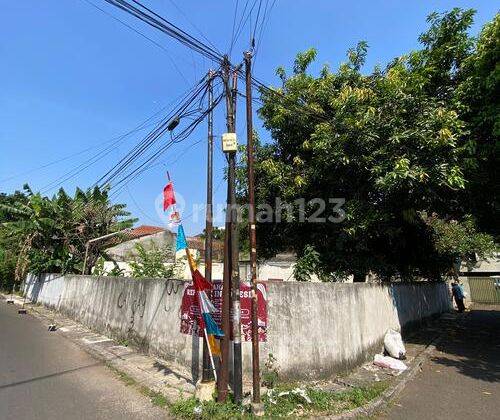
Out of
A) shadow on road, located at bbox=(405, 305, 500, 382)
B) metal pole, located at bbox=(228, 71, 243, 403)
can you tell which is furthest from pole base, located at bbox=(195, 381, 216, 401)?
shadow on road, located at bbox=(405, 305, 500, 382)

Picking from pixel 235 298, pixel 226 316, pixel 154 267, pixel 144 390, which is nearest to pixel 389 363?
pixel 226 316

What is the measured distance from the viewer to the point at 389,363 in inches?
347

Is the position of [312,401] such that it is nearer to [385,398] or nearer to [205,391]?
[385,398]

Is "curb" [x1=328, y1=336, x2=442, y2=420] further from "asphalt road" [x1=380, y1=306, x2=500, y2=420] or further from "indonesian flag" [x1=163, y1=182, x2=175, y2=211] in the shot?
"indonesian flag" [x1=163, y1=182, x2=175, y2=211]

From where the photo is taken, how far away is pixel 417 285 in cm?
1623

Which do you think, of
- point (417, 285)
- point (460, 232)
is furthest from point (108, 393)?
point (460, 232)

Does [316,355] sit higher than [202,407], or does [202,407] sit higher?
[316,355]

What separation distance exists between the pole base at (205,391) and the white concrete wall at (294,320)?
1.03 metres

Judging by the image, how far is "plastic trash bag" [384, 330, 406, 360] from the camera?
9.66 meters

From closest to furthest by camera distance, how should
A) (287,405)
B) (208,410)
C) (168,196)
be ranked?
(208,410)
(287,405)
(168,196)

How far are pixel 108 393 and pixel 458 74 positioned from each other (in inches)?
435

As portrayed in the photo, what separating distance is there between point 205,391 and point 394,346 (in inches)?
211

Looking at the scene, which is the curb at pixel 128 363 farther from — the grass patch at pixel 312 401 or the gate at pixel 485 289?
the gate at pixel 485 289

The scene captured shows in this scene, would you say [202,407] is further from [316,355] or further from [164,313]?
[164,313]
